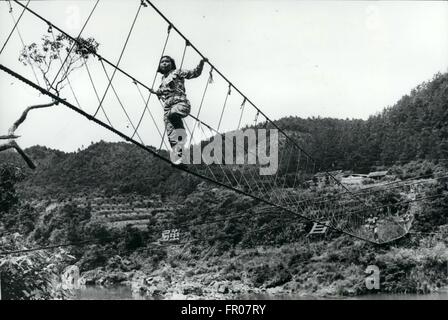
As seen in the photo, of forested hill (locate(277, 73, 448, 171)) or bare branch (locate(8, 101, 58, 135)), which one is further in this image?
forested hill (locate(277, 73, 448, 171))

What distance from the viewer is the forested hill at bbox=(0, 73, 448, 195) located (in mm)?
31891

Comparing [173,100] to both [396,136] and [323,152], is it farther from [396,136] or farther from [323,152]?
[323,152]

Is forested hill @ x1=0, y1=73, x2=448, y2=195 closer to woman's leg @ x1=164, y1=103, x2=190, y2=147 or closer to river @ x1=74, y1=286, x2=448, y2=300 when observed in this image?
river @ x1=74, y1=286, x2=448, y2=300

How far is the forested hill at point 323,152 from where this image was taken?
3189cm

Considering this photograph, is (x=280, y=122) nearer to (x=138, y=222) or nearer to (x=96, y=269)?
(x=138, y=222)

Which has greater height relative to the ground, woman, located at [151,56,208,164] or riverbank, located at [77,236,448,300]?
woman, located at [151,56,208,164]

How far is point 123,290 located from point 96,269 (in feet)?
15.8

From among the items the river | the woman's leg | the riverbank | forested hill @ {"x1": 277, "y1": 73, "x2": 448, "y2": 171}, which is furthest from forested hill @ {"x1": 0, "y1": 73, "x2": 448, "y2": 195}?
the woman's leg

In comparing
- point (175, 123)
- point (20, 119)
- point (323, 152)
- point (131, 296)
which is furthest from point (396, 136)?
point (20, 119)

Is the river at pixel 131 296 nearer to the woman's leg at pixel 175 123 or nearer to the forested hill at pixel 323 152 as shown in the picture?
the forested hill at pixel 323 152

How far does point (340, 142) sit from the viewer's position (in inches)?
1452

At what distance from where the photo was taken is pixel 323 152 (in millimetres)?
36250

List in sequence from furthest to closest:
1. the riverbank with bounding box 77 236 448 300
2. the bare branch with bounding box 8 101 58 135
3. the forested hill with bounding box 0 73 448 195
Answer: the forested hill with bounding box 0 73 448 195, the riverbank with bounding box 77 236 448 300, the bare branch with bounding box 8 101 58 135
